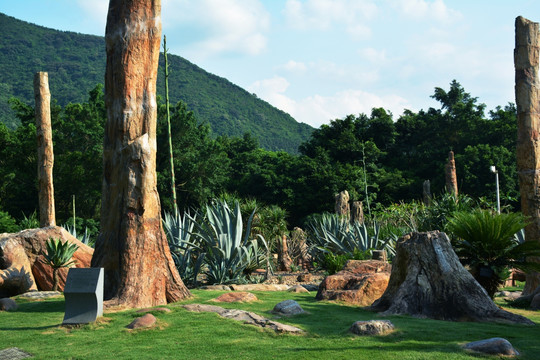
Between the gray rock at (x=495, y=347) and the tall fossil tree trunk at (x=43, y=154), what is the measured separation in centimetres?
1143

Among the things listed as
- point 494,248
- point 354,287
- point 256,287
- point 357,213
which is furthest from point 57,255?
point 357,213

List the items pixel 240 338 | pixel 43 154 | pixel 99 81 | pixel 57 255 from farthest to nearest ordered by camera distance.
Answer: pixel 99 81 < pixel 43 154 < pixel 57 255 < pixel 240 338

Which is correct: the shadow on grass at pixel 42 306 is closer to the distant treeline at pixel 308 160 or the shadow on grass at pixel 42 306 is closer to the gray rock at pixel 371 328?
the gray rock at pixel 371 328

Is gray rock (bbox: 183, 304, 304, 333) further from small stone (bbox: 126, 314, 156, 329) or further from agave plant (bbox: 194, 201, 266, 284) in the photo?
agave plant (bbox: 194, 201, 266, 284)

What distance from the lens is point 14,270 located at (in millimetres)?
9625

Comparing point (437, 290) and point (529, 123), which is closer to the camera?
point (437, 290)

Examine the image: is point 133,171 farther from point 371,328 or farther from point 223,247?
point 371,328

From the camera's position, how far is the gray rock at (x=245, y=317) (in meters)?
5.79

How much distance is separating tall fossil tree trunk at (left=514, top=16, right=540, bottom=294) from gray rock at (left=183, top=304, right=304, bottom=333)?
5.52 meters

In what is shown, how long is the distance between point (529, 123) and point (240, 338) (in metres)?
7.01

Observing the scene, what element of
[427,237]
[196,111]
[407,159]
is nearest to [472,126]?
[407,159]

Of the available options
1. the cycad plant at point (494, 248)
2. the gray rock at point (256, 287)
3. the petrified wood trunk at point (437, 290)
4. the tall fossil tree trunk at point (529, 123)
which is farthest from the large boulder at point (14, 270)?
the tall fossil tree trunk at point (529, 123)

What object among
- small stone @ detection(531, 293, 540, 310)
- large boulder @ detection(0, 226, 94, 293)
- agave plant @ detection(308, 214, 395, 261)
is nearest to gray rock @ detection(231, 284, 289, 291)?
large boulder @ detection(0, 226, 94, 293)

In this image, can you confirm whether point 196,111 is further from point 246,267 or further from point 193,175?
point 246,267
